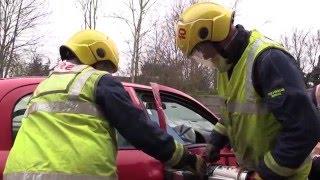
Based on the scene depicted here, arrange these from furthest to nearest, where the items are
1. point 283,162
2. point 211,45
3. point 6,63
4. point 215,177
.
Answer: point 6,63 → point 215,177 → point 211,45 → point 283,162

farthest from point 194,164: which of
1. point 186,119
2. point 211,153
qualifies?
point 186,119

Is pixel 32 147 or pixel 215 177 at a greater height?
pixel 32 147

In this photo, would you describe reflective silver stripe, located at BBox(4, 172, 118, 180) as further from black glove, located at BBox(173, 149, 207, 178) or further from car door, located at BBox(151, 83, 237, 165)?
car door, located at BBox(151, 83, 237, 165)

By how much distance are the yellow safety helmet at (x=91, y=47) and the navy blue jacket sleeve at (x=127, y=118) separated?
26 cm

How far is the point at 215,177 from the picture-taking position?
10.6 ft

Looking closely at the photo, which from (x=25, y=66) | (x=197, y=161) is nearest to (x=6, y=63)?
(x=25, y=66)

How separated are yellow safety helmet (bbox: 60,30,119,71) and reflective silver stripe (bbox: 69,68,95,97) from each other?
231 millimetres

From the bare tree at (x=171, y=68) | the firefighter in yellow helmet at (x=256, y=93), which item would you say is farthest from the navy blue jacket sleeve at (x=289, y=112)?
the bare tree at (x=171, y=68)

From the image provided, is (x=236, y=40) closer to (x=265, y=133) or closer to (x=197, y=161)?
(x=265, y=133)

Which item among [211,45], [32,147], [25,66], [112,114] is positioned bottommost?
[25,66]

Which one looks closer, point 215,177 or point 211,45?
point 211,45

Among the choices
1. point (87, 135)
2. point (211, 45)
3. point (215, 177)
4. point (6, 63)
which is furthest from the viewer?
point (6, 63)

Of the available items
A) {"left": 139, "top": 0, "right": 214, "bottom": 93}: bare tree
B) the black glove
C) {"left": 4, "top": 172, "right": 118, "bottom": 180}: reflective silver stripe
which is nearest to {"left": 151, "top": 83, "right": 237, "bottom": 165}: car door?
the black glove

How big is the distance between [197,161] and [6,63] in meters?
32.4
